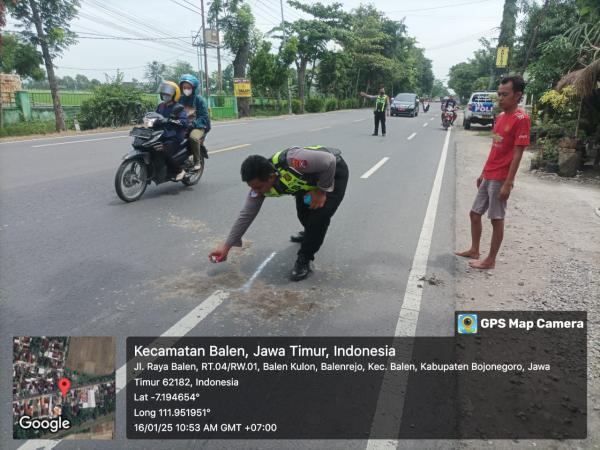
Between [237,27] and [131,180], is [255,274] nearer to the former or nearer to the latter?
[131,180]

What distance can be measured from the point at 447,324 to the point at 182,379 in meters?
1.93

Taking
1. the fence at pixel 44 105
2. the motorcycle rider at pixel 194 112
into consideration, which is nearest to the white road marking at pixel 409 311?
the motorcycle rider at pixel 194 112

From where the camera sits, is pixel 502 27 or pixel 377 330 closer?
pixel 377 330

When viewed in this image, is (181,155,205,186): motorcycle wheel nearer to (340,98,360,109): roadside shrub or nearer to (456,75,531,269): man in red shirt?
(456,75,531,269): man in red shirt

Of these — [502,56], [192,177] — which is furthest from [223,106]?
[192,177]

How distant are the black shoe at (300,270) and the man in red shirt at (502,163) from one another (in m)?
1.74

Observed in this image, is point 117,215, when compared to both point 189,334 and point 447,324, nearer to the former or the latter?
point 189,334

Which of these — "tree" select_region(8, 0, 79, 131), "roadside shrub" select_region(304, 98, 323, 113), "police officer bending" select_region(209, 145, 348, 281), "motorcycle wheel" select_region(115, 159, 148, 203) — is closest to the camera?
"police officer bending" select_region(209, 145, 348, 281)

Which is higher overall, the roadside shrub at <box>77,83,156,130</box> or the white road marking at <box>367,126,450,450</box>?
the roadside shrub at <box>77,83,156,130</box>

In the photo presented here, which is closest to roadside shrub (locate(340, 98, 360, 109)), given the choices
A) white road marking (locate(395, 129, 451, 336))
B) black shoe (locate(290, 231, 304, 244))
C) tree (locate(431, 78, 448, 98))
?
white road marking (locate(395, 129, 451, 336))

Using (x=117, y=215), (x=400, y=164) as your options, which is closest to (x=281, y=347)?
(x=117, y=215)

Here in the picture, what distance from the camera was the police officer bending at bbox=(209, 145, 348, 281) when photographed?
11.3 ft

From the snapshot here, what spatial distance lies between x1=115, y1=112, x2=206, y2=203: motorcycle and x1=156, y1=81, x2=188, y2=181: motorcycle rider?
0.08 m

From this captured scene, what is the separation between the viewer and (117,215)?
582 cm
